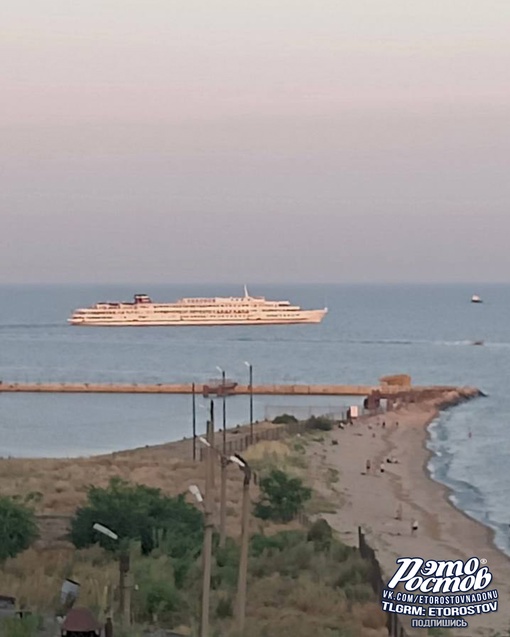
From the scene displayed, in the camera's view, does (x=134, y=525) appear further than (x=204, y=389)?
No

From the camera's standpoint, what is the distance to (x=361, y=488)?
39.4m

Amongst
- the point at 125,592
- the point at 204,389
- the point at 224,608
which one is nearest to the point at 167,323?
the point at 204,389

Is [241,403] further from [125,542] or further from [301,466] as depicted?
[125,542]

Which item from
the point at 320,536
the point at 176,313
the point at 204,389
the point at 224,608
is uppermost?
the point at 224,608

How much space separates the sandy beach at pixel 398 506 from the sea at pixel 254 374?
83 cm

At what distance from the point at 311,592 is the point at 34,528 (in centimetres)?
481

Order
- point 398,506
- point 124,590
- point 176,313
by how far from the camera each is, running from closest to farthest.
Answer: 1. point 124,590
2. point 398,506
3. point 176,313

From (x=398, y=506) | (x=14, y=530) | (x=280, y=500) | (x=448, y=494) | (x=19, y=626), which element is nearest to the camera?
(x=19, y=626)

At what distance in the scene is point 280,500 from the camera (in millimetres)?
29266

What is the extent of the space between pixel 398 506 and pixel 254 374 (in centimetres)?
6841

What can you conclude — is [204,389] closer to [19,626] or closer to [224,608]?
[224,608]

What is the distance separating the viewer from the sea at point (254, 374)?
177ft

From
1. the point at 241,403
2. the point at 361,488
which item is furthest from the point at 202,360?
the point at 361,488

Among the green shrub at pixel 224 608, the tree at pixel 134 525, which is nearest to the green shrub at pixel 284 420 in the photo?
the tree at pixel 134 525
